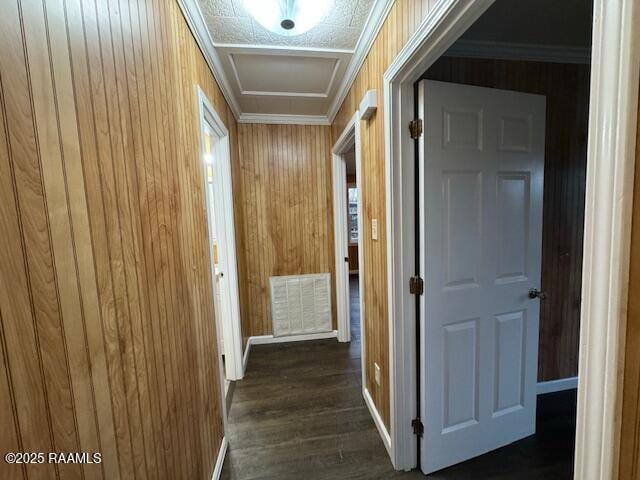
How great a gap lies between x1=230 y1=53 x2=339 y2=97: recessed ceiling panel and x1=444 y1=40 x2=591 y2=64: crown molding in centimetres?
80

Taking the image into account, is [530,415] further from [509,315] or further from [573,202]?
[573,202]

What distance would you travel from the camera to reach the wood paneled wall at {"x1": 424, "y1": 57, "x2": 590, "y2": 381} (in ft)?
5.79

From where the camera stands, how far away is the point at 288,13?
1.27 metres

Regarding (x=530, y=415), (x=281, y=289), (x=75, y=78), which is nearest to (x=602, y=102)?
(x=75, y=78)

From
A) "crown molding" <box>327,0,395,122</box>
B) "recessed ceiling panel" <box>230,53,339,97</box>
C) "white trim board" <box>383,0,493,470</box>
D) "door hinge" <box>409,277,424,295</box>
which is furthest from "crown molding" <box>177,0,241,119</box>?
"door hinge" <box>409,277,424,295</box>

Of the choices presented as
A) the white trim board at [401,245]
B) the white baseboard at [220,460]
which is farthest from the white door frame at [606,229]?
the white baseboard at [220,460]

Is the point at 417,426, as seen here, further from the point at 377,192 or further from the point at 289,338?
the point at 289,338

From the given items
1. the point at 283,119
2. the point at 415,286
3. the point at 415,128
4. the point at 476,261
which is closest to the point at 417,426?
the point at 415,286

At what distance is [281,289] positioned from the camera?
3.00m

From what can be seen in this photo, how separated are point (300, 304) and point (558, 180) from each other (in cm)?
249

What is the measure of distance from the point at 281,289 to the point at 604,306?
2.71 m

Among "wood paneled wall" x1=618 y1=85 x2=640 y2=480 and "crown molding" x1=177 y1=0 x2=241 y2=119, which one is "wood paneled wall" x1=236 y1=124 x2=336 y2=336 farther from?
"wood paneled wall" x1=618 y1=85 x2=640 y2=480

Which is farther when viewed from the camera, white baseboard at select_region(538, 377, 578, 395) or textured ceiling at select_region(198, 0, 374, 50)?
white baseboard at select_region(538, 377, 578, 395)

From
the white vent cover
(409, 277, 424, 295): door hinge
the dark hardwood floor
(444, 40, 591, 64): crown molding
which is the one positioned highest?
(444, 40, 591, 64): crown molding
